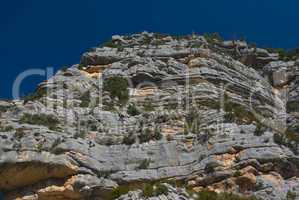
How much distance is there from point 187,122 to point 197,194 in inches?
329

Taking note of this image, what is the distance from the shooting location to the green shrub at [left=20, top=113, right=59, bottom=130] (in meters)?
29.8

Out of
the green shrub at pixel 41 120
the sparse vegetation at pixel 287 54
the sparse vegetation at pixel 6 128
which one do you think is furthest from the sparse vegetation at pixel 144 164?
the sparse vegetation at pixel 287 54

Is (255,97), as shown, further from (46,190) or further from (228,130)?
(46,190)

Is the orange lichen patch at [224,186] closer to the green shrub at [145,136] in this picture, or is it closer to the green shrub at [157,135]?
the green shrub at [157,135]

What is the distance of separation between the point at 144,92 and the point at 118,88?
1.47 m

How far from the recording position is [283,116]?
39.1 metres

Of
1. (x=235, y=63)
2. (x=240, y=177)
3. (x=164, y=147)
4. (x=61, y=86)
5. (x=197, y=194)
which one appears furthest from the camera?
(x=235, y=63)

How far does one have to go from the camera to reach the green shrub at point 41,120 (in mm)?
29828

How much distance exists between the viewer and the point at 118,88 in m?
36.1

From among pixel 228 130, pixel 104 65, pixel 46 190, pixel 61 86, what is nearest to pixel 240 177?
pixel 228 130

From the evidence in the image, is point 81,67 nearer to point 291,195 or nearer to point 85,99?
point 85,99

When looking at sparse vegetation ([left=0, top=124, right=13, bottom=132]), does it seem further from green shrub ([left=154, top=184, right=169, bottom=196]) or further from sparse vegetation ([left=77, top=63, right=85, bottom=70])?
sparse vegetation ([left=77, top=63, right=85, bottom=70])

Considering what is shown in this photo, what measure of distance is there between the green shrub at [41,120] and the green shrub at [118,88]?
5.24 metres

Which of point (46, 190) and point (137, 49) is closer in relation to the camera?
point (46, 190)
